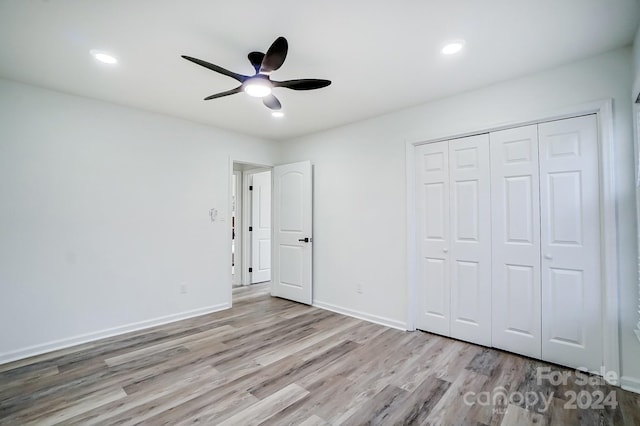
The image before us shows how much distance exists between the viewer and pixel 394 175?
3.57m

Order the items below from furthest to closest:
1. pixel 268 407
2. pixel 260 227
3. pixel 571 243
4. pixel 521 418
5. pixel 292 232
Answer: pixel 260 227, pixel 292 232, pixel 571 243, pixel 268 407, pixel 521 418

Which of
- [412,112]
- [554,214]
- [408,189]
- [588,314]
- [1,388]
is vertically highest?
[412,112]

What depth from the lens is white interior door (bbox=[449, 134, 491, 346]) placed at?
294 cm

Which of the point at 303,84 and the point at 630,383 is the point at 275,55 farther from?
the point at 630,383

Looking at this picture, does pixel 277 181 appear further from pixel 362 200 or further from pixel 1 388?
pixel 1 388

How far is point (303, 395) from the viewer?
2156mm

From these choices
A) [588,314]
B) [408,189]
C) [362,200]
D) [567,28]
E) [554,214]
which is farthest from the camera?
[362,200]

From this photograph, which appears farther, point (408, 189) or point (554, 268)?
point (408, 189)

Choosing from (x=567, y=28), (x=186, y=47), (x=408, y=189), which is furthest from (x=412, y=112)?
(x=186, y=47)

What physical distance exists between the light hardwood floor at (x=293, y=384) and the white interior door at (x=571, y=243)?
271 mm

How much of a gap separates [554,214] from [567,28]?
1.43m

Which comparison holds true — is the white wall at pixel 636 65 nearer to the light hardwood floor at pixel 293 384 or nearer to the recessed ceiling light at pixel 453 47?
the recessed ceiling light at pixel 453 47

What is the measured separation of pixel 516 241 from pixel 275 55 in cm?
263

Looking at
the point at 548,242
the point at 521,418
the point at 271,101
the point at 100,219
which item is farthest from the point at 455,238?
the point at 100,219
